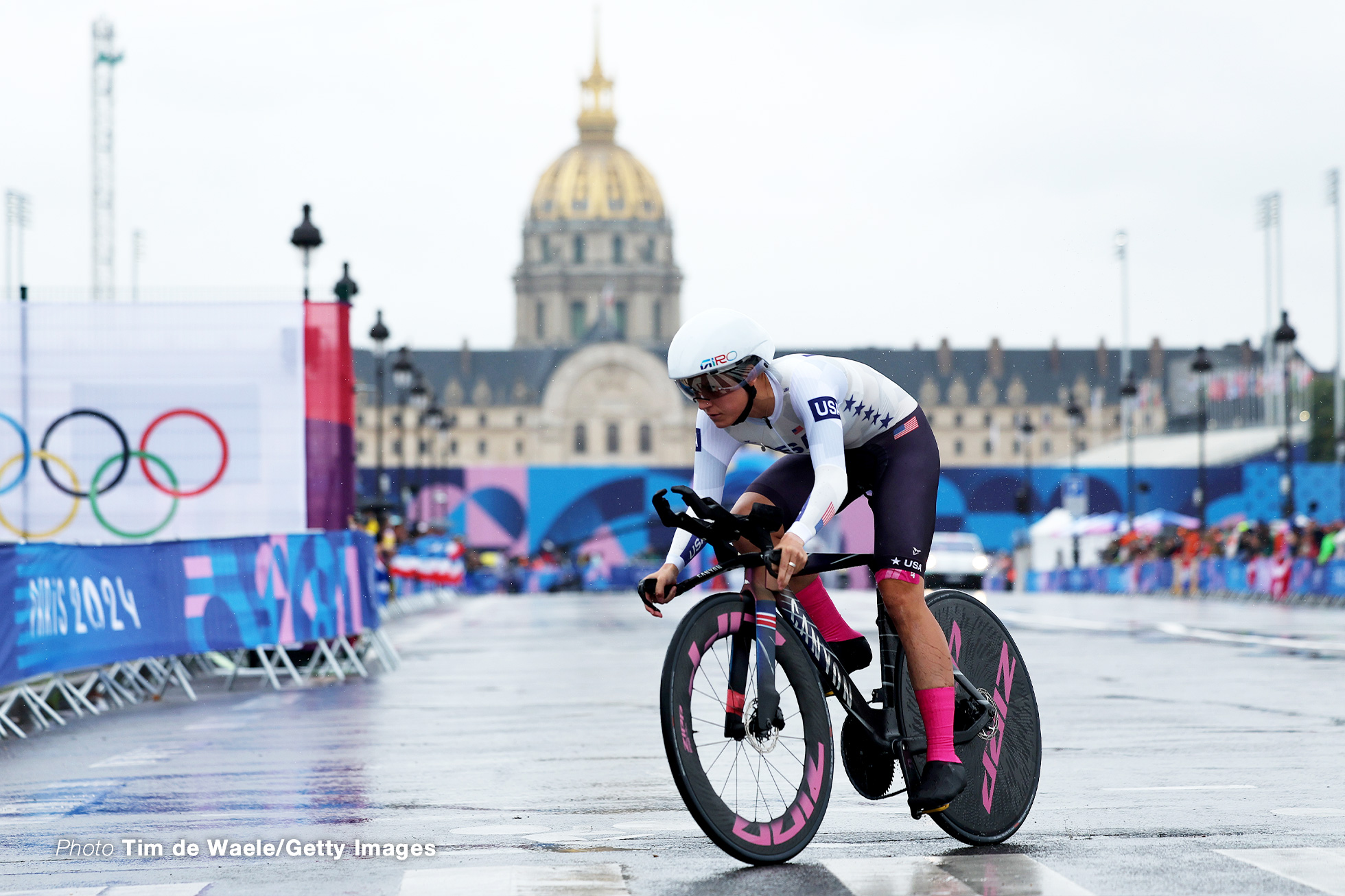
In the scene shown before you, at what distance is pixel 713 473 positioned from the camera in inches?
242

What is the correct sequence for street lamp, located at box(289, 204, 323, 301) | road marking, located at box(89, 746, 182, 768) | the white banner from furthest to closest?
street lamp, located at box(289, 204, 323, 301)
the white banner
road marking, located at box(89, 746, 182, 768)

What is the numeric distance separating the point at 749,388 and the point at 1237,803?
2.61 meters

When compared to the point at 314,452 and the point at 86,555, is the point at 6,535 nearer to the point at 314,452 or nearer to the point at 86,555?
the point at 314,452

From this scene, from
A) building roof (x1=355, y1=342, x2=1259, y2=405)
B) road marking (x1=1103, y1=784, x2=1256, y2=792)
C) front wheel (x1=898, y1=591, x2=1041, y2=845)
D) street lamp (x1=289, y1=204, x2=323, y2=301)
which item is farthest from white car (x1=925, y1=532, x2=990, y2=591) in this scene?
building roof (x1=355, y1=342, x2=1259, y2=405)

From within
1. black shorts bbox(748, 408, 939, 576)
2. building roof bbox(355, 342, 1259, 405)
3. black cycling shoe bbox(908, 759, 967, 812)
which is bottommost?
black cycling shoe bbox(908, 759, 967, 812)

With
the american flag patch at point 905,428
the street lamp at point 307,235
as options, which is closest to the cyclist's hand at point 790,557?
the american flag patch at point 905,428

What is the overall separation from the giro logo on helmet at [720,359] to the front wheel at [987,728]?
1.08 metres

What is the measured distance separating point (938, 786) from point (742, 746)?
642mm

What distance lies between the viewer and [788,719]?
5.88m

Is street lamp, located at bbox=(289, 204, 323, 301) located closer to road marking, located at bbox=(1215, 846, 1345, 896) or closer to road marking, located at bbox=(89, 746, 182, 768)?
road marking, located at bbox=(89, 746, 182, 768)

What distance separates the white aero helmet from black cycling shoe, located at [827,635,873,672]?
0.90 metres

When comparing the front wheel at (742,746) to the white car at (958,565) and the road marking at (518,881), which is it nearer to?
the road marking at (518,881)

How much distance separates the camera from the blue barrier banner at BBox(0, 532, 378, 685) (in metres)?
12.9

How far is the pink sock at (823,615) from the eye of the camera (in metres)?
6.19
